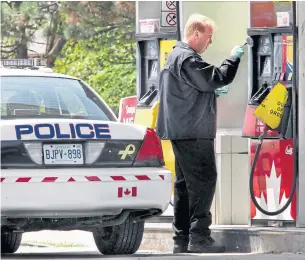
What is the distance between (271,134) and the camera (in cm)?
943

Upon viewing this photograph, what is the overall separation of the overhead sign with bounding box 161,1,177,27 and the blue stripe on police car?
10.7 ft

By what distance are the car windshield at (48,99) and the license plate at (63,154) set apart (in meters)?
0.50

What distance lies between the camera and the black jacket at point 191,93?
8.45 metres

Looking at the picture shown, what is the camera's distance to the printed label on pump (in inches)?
360

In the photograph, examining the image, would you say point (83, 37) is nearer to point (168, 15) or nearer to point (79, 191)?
point (168, 15)

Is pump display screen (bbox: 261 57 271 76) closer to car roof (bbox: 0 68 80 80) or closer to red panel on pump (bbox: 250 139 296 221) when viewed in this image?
red panel on pump (bbox: 250 139 296 221)

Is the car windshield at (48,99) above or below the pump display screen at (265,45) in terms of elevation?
below

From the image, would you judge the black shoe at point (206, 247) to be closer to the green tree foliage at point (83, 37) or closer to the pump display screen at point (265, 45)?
the pump display screen at point (265, 45)

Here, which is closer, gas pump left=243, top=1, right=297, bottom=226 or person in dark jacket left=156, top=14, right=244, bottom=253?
A: person in dark jacket left=156, top=14, right=244, bottom=253

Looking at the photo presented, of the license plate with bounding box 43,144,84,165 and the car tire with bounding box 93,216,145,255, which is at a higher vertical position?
the license plate with bounding box 43,144,84,165

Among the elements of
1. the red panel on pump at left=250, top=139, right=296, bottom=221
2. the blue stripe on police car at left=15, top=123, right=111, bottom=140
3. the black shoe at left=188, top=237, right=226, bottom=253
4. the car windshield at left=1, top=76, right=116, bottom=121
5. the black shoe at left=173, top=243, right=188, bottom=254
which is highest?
the car windshield at left=1, top=76, right=116, bottom=121

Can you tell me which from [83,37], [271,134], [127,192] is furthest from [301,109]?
[83,37]

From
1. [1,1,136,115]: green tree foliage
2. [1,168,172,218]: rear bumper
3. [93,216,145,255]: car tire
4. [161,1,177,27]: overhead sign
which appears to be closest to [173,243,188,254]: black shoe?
[93,216,145,255]: car tire

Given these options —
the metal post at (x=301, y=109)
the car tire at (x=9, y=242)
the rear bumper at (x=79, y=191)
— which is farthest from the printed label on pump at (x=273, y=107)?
the car tire at (x=9, y=242)
